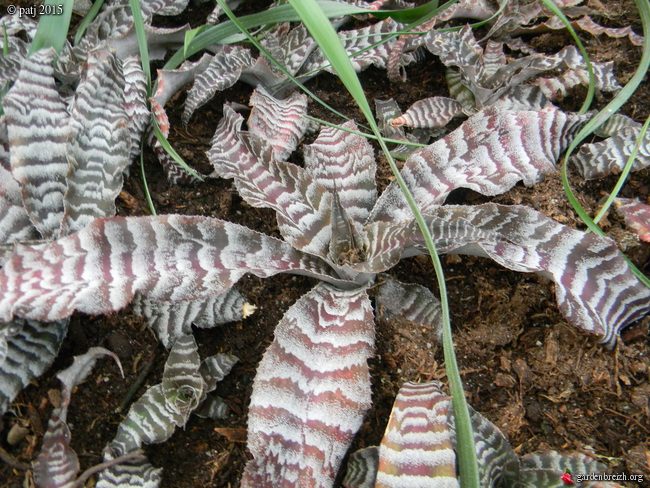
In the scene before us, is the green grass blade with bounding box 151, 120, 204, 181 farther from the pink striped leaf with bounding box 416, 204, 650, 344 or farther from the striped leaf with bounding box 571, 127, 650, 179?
the striped leaf with bounding box 571, 127, 650, 179

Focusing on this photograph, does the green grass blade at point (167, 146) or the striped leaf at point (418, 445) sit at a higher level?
the green grass blade at point (167, 146)

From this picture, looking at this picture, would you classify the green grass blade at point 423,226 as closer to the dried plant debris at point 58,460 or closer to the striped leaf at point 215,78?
the striped leaf at point 215,78

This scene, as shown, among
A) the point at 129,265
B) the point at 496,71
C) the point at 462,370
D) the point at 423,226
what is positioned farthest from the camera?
the point at 496,71

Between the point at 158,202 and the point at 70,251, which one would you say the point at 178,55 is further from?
the point at 70,251

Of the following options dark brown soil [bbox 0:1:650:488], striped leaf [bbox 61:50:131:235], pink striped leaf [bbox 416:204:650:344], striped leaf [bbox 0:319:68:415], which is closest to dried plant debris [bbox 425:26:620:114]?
dark brown soil [bbox 0:1:650:488]

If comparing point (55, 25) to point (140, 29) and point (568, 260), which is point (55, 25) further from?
point (568, 260)

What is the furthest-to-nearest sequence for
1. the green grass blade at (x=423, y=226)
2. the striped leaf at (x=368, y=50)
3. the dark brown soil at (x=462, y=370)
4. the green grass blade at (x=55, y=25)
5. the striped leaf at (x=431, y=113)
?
the striped leaf at (x=368, y=50) < the striped leaf at (x=431, y=113) < the green grass blade at (x=55, y=25) < the dark brown soil at (x=462, y=370) < the green grass blade at (x=423, y=226)

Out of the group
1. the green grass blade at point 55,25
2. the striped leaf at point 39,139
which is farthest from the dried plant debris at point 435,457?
the green grass blade at point 55,25

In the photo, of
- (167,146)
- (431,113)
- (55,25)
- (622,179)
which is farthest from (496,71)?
(55,25)
